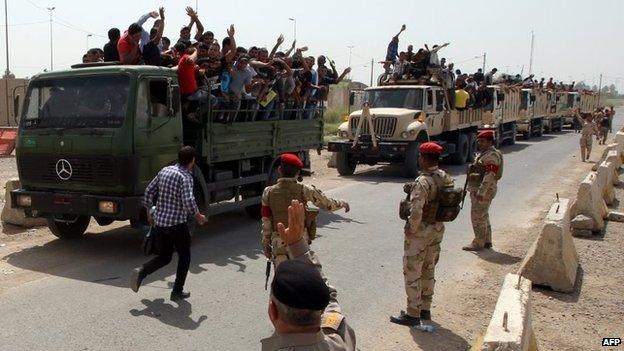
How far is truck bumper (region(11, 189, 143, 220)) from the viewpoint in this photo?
6.79 m

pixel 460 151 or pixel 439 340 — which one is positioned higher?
pixel 460 151

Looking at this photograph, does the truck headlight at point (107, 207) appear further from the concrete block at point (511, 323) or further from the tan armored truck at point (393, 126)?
the tan armored truck at point (393, 126)

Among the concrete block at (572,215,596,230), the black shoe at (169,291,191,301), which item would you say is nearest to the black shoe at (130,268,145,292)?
the black shoe at (169,291,191,301)

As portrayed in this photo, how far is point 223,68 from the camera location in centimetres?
866

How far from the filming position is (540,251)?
6293 mm

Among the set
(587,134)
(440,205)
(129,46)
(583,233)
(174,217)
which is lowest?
(583,233)

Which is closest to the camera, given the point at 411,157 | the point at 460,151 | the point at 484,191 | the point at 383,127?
the point at 484,191

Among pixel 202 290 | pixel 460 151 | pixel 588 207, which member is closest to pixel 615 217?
pixel 588 207

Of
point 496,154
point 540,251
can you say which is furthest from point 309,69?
point 540,251

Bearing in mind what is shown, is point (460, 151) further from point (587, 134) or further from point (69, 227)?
point (69, 227)

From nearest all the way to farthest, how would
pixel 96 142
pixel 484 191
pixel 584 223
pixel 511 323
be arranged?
pixel 511 323, pixel 96 142, pixel 484 191, pixel 584 223

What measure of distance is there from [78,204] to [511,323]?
509cm

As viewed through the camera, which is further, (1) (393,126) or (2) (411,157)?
(1) (393,126)

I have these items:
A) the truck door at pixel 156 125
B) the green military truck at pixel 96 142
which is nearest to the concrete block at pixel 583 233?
the green military truck at pixel 96 142
